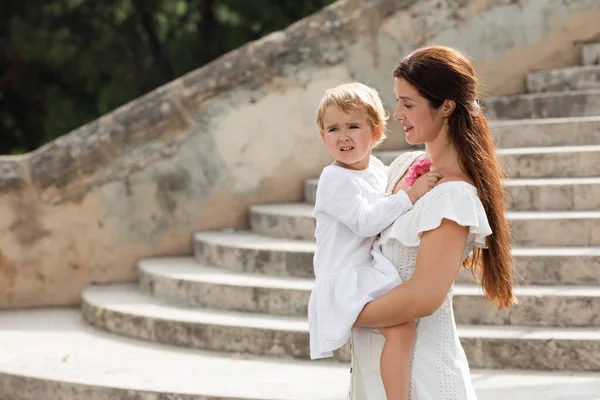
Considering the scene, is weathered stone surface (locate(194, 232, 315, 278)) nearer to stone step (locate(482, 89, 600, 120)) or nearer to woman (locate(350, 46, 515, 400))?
stone step (locate(482, 89, 600, 120))

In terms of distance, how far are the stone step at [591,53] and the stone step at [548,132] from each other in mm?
925

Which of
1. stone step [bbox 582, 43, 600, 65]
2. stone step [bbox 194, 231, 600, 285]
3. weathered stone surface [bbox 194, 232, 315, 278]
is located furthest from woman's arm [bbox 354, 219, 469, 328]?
stone step [bbox 582, 43, 600, 65]

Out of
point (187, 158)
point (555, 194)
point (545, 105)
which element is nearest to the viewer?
point (555, 194)

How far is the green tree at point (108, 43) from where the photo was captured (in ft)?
37.5

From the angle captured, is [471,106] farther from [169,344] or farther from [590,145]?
[590,145]

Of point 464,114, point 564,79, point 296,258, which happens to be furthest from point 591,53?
point 464,114

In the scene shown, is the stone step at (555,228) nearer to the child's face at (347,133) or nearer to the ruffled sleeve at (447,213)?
the child's face at (347,133)

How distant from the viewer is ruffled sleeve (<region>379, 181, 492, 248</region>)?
2.39 meters

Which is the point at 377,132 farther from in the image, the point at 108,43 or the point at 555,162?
the point at 108,43

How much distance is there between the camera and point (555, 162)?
5.78 metres

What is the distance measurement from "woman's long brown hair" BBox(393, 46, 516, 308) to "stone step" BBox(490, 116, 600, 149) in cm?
370

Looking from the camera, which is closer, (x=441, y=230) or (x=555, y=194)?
(x=441, y=230)

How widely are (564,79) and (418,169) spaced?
4.54m

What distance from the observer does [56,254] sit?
6871 mm
